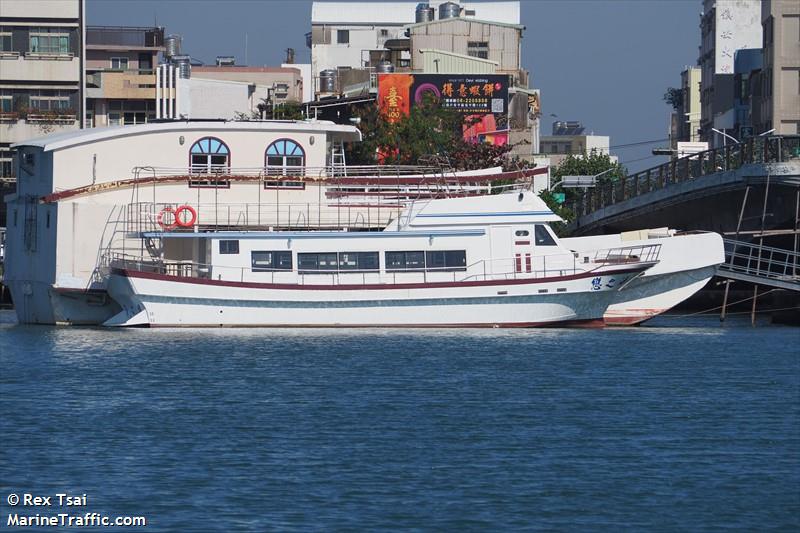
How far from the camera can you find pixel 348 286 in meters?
50.4

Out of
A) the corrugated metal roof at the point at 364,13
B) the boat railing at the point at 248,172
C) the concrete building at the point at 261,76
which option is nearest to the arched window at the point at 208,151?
the boat railing at the point at 248,172

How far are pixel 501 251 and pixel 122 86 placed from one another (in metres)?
52.9

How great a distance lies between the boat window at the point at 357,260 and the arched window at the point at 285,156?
14.7ft

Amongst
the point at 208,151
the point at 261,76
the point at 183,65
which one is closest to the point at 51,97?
the point at 183,65

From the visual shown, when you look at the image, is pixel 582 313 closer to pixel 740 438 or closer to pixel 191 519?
pixel 740 438

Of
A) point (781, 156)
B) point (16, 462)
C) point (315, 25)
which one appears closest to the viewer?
point (16, 462)

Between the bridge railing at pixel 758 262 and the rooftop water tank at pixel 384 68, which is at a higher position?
the rooftop water tank at pixel 384 68

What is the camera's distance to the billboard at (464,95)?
91125 mm

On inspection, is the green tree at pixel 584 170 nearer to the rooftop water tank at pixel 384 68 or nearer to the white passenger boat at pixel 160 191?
the rooftop water tank at pixel 384 68

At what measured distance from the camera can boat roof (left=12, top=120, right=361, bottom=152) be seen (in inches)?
2082

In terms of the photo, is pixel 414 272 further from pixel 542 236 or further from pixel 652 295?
pixel 652 295

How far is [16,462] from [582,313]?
2746cm

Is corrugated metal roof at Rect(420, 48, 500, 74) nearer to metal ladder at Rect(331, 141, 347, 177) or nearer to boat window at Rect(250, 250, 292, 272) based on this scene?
metal ladder at Rect(331, 141, 347, 177)

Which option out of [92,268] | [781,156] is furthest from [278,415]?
[781,156]
